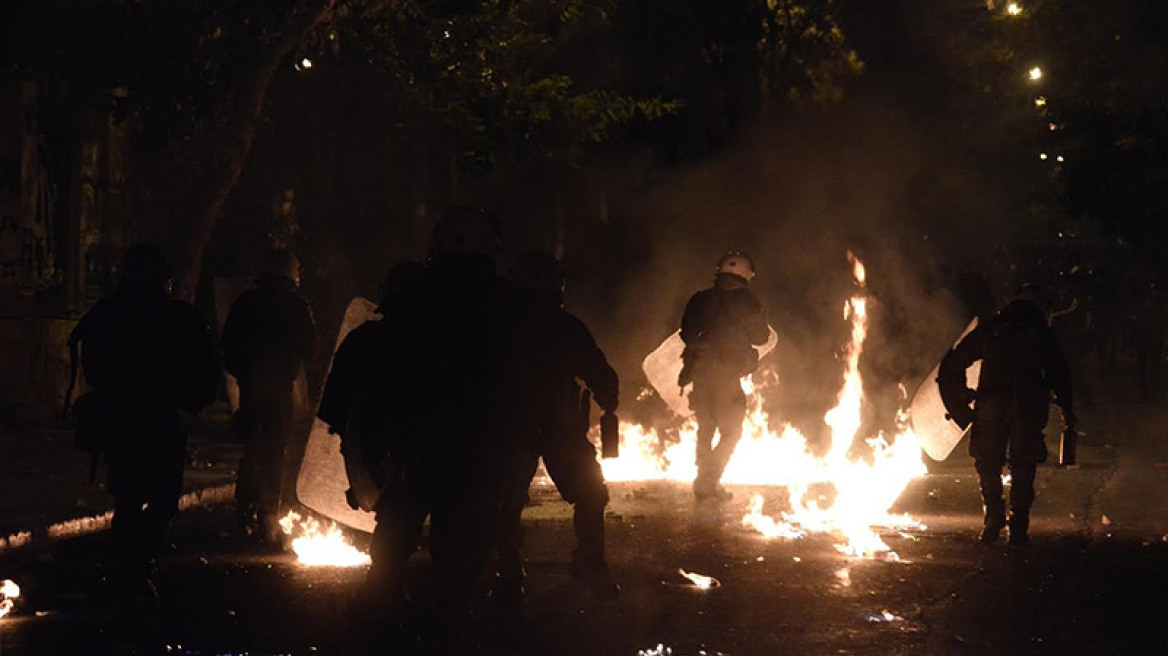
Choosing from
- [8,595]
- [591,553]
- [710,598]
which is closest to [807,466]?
[591,553]

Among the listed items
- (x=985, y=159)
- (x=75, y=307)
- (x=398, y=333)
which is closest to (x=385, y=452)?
(x=398, y=333)

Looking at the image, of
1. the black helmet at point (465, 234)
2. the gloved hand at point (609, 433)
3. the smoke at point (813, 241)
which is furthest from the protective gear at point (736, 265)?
the smoke at point (813, 241)

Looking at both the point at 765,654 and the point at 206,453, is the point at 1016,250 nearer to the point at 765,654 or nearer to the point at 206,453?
the point at 206,453

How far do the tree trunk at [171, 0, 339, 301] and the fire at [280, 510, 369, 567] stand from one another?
527cm

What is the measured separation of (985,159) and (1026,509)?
26.2m

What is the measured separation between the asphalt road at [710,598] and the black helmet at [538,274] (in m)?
1.64

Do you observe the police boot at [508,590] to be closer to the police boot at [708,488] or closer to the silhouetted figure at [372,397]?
the silhouetted figure at [372,397]

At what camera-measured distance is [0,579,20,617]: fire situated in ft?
24.5

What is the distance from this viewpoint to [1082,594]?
8219 millimetres

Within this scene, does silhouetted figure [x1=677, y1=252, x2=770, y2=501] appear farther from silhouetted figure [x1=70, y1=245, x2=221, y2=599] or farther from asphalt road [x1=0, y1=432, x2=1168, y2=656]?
silhouetted figure [x1=70, y1=245, x2=221, y2=599]

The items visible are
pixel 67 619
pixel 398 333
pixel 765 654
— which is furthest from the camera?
pixel 67 619

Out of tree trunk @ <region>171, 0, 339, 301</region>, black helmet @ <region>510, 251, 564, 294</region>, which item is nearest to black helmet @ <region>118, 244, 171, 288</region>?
black helmet @ <region>510, 251, 564, 294</region>

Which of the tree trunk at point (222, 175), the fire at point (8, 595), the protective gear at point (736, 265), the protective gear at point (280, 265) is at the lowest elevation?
the fire at point (8, 595)

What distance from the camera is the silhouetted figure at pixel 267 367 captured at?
32.4 feet
